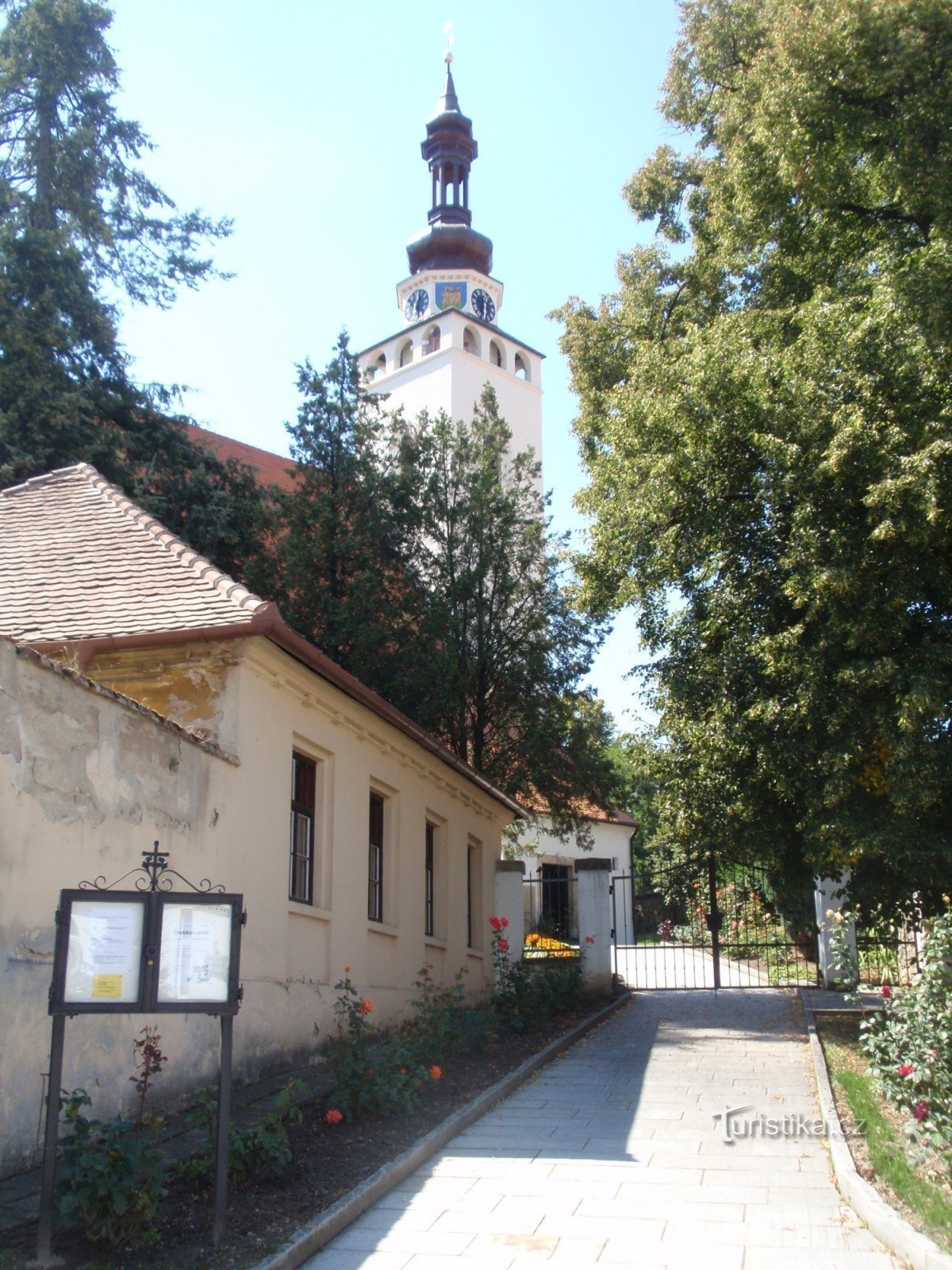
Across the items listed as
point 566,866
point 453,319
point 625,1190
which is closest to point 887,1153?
point 625,1190

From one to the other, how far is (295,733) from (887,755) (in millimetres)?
6275

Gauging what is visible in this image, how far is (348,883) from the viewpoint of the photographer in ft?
40.3

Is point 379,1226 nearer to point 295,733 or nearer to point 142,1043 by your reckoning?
point 142,1043

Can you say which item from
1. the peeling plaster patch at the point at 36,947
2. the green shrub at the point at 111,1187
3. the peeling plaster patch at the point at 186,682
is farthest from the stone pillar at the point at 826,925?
the green shrub at the point at 111,1187

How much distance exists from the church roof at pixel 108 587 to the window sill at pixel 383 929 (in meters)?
2.29

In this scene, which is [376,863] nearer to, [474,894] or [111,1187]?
[474,894]

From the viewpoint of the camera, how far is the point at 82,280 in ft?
58.6

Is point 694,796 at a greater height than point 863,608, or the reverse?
point 863,608

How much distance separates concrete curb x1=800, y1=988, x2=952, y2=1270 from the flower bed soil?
274 cm

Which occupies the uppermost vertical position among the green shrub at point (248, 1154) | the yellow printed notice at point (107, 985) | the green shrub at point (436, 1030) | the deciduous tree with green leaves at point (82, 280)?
the deciduous tree with green leaves at point (82, 280)

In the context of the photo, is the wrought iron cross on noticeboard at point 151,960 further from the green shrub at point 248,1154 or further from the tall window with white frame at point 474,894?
the tall window with white frame at point 474,894

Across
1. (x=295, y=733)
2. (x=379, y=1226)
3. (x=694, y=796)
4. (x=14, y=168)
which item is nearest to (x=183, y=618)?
(x=295, y=733)

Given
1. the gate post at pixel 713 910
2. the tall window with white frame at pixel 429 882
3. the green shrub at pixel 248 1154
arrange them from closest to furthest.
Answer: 1. the green shrub at pixel 248 1154
2. the tall window with white frame at pixel 429 882
3. the gate post at pixel 713 910

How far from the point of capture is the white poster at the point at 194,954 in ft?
18.7
